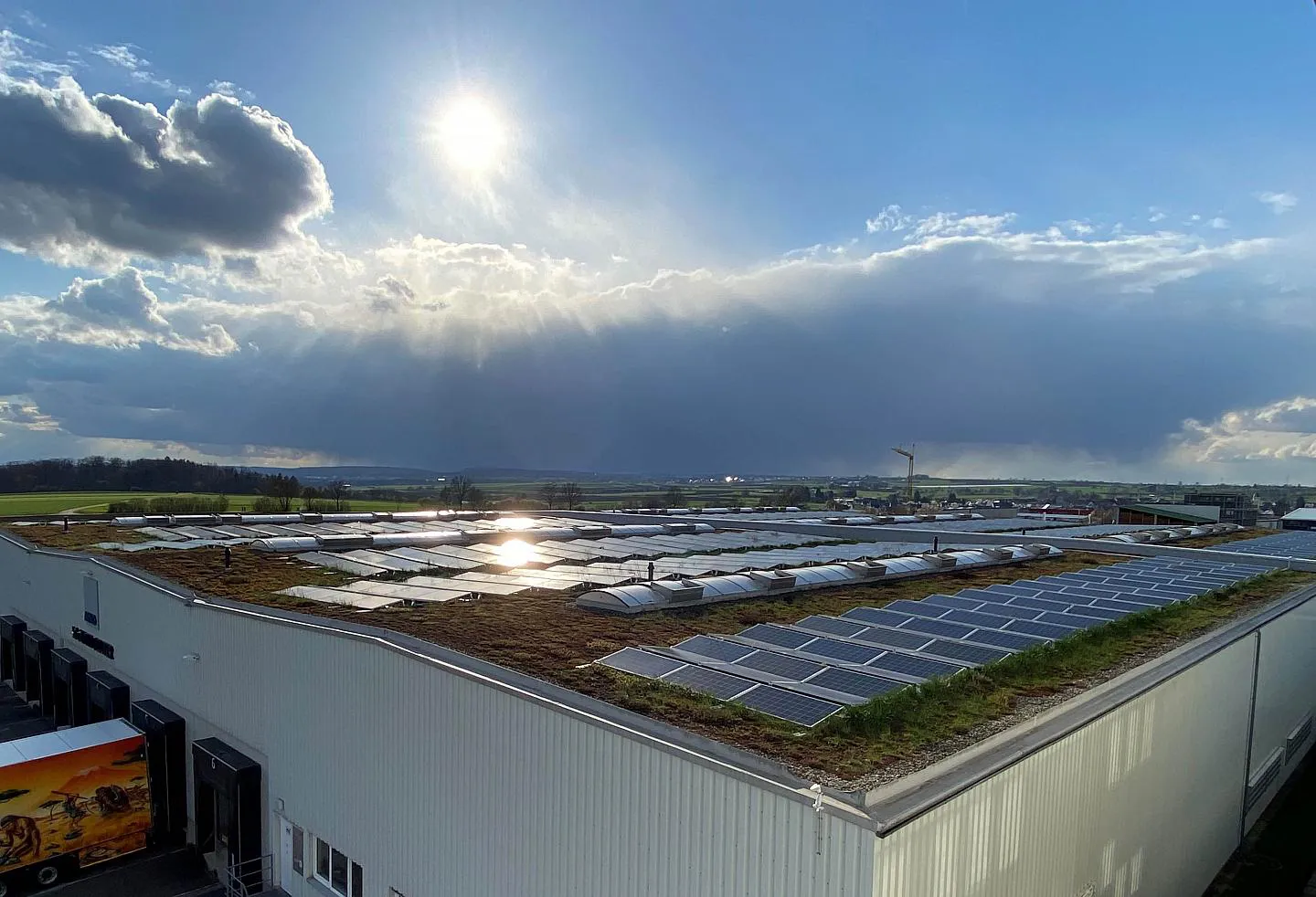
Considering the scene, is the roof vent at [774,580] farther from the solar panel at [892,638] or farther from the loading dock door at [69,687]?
the loading dock door at [69,687]

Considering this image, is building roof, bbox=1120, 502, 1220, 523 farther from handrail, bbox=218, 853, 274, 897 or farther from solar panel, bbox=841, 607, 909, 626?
handrail, bbox=218, 853, 274, 897

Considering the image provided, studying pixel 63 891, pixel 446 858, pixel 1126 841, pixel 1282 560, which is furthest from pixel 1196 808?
pixel 63 891

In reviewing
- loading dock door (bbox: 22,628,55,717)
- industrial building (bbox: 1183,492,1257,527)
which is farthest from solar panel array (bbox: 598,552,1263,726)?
industrial building (bbox: 1183,492,1257,527)

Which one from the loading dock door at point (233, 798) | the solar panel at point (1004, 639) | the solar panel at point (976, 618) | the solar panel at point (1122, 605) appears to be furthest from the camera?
the solar panel at point (1122, 605)

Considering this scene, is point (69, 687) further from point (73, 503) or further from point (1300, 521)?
point (1300, 521)

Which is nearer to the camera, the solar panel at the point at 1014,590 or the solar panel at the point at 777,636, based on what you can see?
the solar panel at the point at 777,636

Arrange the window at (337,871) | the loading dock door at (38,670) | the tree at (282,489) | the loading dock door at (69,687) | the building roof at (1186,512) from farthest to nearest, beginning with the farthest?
the tree at (282,489) → the building roof at (1186,512) → the loading dock door at (38,670) → the loading dock door at (69,687) → the window at (337,871)

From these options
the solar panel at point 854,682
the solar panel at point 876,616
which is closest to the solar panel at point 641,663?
the solar panel at point 854,682

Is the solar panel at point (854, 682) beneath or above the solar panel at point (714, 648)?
above
